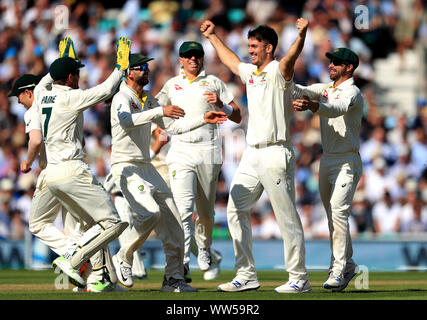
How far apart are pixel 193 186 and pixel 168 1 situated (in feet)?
39.3

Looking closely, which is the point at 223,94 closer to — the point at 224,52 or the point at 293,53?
the point at 224,52

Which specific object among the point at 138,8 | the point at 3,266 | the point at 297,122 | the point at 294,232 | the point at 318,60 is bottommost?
the point at 3,266

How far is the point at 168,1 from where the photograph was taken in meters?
22.6

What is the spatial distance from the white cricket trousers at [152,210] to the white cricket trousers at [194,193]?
87cm

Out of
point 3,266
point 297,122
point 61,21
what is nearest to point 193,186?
point 3,266

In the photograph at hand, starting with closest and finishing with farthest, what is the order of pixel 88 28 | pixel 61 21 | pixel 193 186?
pixel 193 186 < pixel 61 21 < pixel 88 28

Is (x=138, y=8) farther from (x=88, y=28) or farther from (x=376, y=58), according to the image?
(x=376, y=58)

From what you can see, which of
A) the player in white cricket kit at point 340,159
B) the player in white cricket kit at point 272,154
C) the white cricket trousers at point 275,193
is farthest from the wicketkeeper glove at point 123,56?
the player in white cricket kit at point 340,159

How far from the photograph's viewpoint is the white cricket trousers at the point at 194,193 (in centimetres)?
1128

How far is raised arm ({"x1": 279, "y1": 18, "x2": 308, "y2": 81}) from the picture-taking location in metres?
8.98

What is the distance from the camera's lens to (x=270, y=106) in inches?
380

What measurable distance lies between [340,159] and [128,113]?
8.07 feet

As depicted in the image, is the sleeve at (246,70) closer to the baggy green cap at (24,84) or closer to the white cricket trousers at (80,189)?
the white cricket trousers at (80,189)

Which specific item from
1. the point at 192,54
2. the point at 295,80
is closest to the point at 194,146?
the point at 192,54
